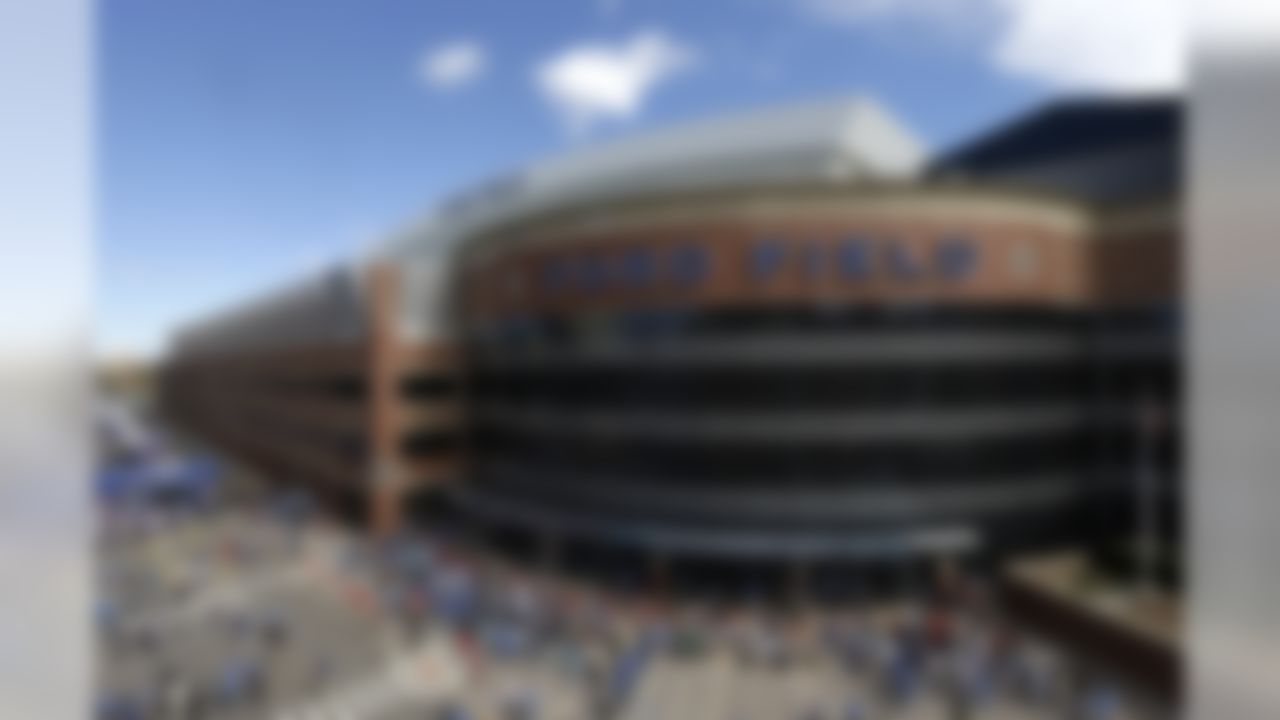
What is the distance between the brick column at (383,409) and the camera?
129 feet

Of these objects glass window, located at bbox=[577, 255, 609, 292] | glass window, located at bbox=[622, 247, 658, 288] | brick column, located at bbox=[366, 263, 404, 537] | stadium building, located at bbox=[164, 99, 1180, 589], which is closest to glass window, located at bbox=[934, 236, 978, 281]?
stadium building, located at bbox=[164, 99, 1180, 589]

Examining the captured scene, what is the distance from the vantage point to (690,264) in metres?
29.7

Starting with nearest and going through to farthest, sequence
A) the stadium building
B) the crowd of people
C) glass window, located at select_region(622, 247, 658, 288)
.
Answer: the crowd of people, the stadium building, glass window, located at select_region(622, 247, 658, 288)

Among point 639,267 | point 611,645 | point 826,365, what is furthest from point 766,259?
point 611,645

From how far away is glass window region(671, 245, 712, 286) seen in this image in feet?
96.7

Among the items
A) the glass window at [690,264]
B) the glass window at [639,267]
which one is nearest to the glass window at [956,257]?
the glass window at [690,264]

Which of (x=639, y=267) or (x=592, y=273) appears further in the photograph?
(x=592, y=273)

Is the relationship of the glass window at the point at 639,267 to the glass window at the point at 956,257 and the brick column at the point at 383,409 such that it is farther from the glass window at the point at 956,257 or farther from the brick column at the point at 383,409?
the brick column at the point at 383,409

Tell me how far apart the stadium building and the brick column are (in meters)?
0.11

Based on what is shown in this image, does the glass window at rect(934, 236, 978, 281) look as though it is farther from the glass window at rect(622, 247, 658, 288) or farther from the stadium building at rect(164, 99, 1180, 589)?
the glass window at rect(622, 247, 658, 288)

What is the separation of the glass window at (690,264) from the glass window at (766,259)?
63.9 inches

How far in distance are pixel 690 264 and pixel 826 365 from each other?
6023 millimetres

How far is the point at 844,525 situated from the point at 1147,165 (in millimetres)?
23138

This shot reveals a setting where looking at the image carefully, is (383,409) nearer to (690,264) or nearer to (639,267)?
(639,267)
